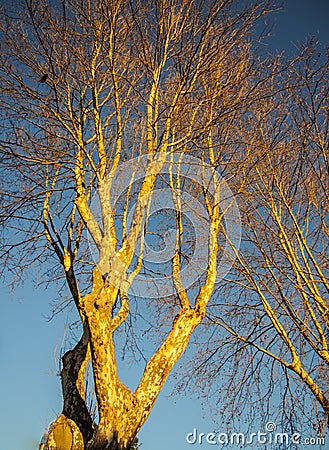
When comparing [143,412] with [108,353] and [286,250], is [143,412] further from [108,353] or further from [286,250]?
[286,250]

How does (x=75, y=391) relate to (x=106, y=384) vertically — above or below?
above

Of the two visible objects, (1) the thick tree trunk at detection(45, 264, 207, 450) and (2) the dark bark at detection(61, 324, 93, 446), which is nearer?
(1) the thick tree trunk at detection(45, 264, 207, 450)

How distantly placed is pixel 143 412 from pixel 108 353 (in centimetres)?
65

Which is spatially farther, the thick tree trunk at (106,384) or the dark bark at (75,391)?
the dark bark at (75,391)

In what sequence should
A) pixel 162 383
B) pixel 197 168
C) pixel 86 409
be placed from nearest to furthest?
pixel 162 383 → pixel 86 409 → pixel 197 168

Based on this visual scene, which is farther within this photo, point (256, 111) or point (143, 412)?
point (256, 111)

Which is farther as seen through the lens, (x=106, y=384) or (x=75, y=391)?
(x=75, y=391)

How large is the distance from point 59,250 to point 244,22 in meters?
3.98

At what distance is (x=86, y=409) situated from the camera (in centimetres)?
540

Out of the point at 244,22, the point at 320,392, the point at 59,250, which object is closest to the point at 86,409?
the point at 59,250

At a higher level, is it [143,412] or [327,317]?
[327,317]

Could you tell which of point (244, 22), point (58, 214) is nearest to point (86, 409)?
point (58, 214)

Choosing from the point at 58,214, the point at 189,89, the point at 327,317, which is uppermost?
the point at 189,89

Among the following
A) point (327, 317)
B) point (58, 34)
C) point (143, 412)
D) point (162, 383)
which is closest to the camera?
point (143, 412)
